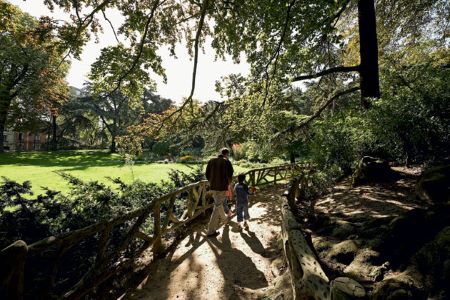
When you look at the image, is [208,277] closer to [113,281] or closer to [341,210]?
[113,281]

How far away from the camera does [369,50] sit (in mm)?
9906

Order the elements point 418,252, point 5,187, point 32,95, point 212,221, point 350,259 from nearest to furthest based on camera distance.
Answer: point 418,252 < point 350,259 < point 5,187 < point 212,221 < point 32,95

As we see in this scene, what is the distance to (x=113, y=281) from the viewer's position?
195 inches

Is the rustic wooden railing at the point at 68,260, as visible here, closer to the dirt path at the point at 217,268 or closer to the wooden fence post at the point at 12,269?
the wooden fence post at the point at 12,269

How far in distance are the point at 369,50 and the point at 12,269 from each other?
11.9 m

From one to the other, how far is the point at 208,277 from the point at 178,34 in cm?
889

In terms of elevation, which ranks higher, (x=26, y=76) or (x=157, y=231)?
(x=26, y=76)

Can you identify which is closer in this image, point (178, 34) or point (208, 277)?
point (208, 277)

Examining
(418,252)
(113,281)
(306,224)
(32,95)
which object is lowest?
(113,281)

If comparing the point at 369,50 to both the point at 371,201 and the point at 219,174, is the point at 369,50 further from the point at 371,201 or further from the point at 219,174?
the point at 219,174

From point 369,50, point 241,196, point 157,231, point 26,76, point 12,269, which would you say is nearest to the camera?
point 12,269

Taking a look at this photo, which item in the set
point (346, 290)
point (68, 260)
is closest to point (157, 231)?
point (68, 260)

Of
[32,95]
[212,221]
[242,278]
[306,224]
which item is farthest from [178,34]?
[32,95]

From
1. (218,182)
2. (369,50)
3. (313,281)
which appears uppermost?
(369,50)
